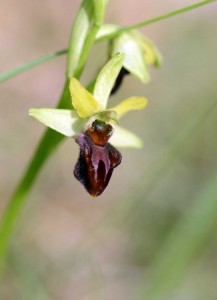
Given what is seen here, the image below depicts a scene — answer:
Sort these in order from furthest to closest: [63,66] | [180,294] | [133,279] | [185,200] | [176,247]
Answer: [63,66], [185,200], [133,279], [180,294], [176,247]

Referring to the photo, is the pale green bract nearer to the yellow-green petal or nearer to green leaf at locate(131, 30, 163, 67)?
the yellow-green petal

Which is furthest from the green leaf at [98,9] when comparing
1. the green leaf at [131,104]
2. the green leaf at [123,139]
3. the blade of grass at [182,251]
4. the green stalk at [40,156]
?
the blade of grass at [182,251]

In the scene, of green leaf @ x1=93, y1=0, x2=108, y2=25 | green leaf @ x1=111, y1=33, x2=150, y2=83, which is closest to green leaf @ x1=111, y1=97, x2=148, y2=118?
green leaf @ x1=111, y1=33, x2=150, y2=83

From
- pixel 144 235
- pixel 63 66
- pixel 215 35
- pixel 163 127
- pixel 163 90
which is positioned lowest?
pixel 144 235

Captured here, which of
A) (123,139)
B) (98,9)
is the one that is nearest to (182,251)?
(123,139)

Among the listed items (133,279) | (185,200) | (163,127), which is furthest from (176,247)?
(163,127)

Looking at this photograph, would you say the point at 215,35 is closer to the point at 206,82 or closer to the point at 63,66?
the point at 206,82

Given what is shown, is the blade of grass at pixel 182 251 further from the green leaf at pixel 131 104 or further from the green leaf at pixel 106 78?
the green leaf at pixel 106 78

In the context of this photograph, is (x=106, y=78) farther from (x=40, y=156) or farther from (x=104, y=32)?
(x=40, y=156)
